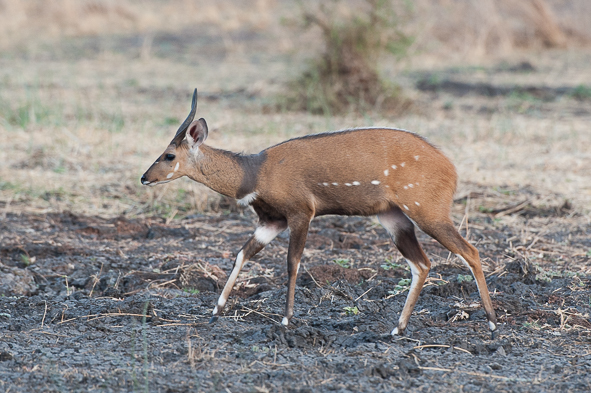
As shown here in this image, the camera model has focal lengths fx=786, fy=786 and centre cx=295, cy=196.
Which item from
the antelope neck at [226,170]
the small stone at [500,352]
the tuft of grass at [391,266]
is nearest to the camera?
the small stone at [500,352]

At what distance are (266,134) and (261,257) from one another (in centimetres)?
378

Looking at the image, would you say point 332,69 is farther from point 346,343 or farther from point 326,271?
point 346,343

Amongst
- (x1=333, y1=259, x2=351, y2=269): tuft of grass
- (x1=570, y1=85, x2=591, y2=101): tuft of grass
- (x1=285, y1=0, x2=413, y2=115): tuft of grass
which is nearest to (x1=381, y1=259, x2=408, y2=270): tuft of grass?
(x1=333, y1=259, x2=351, y2=269): tuft of grass

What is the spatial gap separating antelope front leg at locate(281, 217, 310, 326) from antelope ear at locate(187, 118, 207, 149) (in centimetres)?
77

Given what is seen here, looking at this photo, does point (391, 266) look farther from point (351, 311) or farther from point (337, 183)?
point (337, 183)

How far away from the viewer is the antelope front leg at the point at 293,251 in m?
4.70

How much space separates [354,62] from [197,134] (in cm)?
674

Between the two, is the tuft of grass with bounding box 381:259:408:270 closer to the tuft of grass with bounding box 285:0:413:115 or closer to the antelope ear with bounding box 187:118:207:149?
the antelope ear with bounding box 187:118:207:149

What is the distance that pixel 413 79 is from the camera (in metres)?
14.1

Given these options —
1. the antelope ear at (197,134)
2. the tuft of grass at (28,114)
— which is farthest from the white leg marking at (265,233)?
the tuft of grass at (28,114)

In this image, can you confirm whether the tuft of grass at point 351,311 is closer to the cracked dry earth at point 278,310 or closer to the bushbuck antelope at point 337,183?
the cracked dry earth at point 278,310

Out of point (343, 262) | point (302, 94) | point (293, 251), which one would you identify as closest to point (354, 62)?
point (302, 94)

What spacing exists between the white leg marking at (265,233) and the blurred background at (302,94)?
2553 mm

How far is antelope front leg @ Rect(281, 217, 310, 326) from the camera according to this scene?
4699mm
